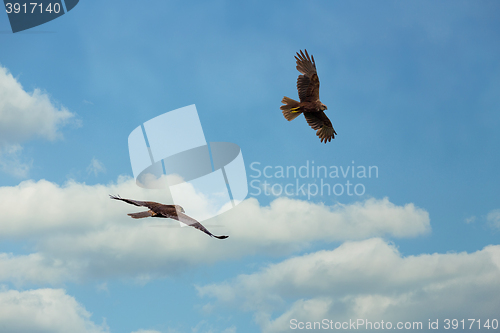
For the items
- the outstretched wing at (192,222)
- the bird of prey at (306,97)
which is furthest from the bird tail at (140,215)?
the bird of prey at (306,97)

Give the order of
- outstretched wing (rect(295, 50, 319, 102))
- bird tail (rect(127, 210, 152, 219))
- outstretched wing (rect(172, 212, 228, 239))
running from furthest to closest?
outstretched wing (rect(295, 50, 319, 102))
bird tail (rect(127, 210, 152, 219))
outstretched wing (rect(172, 212, 228, 239))

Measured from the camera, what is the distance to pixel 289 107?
21250mm

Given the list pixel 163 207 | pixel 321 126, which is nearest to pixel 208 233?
pixel 163 207

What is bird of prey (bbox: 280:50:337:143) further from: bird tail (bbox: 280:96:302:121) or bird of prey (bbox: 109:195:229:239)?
bird of prey (bbox: 109:195:229:239)

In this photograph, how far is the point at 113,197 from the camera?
1252 cm

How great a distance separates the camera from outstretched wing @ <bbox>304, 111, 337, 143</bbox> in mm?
22672

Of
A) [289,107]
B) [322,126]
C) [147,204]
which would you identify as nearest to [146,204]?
[147,204]

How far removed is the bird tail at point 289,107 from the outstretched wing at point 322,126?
1432 mm

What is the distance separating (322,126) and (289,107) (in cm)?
286

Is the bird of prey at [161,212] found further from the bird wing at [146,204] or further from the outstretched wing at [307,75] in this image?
the outstretched wing at [307,75]

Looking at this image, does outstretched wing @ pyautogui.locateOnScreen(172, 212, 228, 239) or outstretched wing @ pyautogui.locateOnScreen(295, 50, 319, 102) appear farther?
outstretched wing @ pyautogui.locateOnScreen(295, 50, 319, 102)

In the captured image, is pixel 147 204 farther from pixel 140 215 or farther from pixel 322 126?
pixel 322 126

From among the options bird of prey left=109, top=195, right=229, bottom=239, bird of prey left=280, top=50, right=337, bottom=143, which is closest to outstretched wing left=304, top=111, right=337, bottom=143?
bird of prey left=280, top=50, right=337, bottom=143

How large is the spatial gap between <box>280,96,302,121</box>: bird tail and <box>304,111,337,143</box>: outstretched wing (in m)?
1.43
